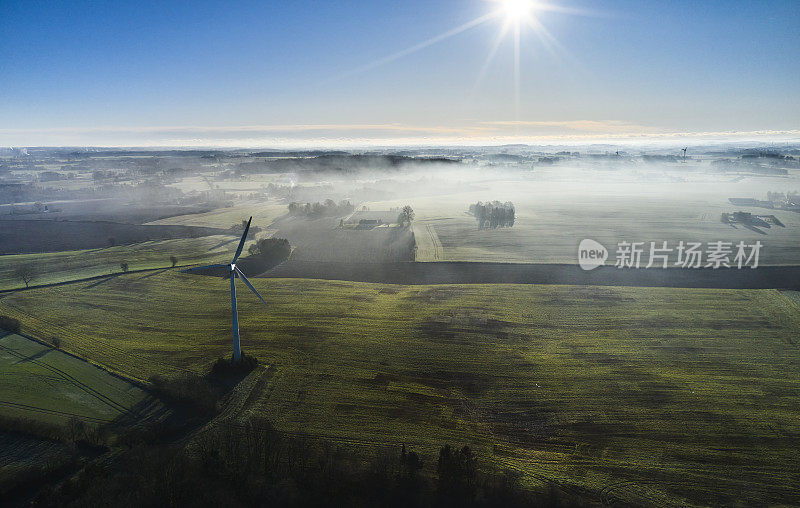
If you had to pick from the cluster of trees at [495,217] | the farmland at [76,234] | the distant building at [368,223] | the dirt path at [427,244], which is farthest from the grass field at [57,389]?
the cluster of trees at [495,217]

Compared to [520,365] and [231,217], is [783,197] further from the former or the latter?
[231,217]

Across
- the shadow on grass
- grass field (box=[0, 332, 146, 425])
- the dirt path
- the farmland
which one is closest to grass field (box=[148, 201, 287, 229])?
the farmland

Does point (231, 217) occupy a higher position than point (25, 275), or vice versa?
point (231, 217)

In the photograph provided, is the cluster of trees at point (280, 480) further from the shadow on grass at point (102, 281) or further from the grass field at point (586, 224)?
the grass field at point (586, 224)

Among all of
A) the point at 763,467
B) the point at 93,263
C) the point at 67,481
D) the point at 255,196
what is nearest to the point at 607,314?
the point at 763,467

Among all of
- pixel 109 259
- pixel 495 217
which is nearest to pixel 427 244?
pixel 495 217

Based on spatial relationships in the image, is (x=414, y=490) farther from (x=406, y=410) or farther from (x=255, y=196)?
(x=255, y=196)
